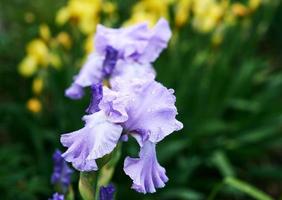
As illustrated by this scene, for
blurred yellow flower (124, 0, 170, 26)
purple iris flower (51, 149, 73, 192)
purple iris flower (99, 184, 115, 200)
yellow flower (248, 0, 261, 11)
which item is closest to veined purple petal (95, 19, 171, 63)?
purple iris flower (51, 149, 73, 192)

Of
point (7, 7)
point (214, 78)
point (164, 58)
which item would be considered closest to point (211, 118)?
point (214, 78)

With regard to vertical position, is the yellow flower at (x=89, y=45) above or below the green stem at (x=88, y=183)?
above

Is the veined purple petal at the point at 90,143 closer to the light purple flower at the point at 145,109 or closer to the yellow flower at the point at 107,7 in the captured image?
the light purple flower at the point at 145,109

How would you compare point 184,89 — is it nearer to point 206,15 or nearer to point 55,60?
point 206,15

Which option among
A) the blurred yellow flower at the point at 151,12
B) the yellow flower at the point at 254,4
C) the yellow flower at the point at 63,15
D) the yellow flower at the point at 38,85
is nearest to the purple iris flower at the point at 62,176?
the yellow flower at the point at 38,85

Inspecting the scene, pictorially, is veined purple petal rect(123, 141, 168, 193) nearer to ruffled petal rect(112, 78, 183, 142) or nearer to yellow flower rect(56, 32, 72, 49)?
ruffled petal rect(112, 78, 183, 142)

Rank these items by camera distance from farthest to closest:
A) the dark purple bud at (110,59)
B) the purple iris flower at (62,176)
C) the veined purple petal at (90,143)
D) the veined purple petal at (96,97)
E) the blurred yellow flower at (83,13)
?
the blurred yellow flower at (83,13), the dark purple bud at (110,59), the purple iris flower at (62,176), the veined purple petal at (96,97), the veined purple petal at (90,143)

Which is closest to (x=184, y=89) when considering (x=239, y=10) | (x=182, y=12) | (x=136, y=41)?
(x=182, y=12)
